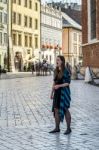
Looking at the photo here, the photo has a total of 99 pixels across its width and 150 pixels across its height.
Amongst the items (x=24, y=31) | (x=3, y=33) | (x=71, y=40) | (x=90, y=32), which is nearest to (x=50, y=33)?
(x=24, y=31)

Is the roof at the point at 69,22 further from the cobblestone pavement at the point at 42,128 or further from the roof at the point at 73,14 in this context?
the cobblestone pavement at the point at 42,128

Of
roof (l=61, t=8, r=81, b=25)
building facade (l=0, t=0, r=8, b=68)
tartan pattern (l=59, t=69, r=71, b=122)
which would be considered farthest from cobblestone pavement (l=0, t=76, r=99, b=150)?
roof (l=61, t=8, r=81, b=25)

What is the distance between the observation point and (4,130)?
12.5m

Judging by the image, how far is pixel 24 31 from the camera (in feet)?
304

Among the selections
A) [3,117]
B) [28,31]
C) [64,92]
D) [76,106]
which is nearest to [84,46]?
[76,106]

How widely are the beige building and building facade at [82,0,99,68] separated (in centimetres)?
3444

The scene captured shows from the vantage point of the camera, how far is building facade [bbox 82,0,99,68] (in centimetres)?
4449

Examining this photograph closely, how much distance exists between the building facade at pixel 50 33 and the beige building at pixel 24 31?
2469mm

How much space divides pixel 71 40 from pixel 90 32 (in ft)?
229

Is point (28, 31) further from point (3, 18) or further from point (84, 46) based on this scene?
point (84, 46)

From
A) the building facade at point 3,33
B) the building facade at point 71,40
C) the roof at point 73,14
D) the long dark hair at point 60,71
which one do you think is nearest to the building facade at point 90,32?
the building facade at point 3,33

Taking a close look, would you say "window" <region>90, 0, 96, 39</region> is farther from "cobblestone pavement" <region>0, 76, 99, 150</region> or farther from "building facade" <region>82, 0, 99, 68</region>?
"cobblestone pavement" <region>0, 76, 99, 150</region>

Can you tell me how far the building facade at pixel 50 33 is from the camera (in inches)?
3914

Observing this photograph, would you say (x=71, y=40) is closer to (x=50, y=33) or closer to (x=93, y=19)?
(x=50, y=33)
